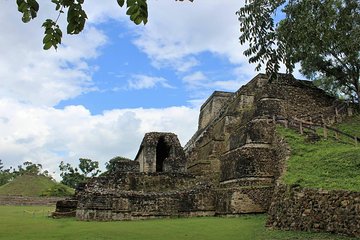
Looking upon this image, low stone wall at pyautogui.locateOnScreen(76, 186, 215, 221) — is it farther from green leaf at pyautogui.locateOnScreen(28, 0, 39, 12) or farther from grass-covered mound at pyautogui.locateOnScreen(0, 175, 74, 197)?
grass-covered mound at pyautogui.locateOnScreen(0, 175, 74, 197)

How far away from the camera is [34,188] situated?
137ft

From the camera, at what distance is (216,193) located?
1598cm

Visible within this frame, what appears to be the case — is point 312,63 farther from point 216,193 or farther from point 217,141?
point 216,193

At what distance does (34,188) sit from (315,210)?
3752 cm

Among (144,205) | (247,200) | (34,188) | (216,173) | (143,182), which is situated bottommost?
(144,205)

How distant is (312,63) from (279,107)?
104 inches

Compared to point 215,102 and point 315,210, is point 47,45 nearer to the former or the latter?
point 315,210

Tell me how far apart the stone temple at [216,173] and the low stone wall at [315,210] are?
3476 mm

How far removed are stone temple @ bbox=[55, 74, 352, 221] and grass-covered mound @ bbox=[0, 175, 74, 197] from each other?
826 inches

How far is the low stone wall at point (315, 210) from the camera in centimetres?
838

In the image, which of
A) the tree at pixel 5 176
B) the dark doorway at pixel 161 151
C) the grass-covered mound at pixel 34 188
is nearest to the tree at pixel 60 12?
the dark doorway at pixel 161 151

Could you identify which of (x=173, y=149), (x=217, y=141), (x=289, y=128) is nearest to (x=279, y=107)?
(x=289, y=128)

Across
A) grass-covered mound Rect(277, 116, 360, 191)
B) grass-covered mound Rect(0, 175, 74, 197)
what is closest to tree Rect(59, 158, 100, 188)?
grass-covered mound Rect(0, 175, 74, 197)

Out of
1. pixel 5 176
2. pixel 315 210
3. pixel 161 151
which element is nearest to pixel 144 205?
pixel 161 151
